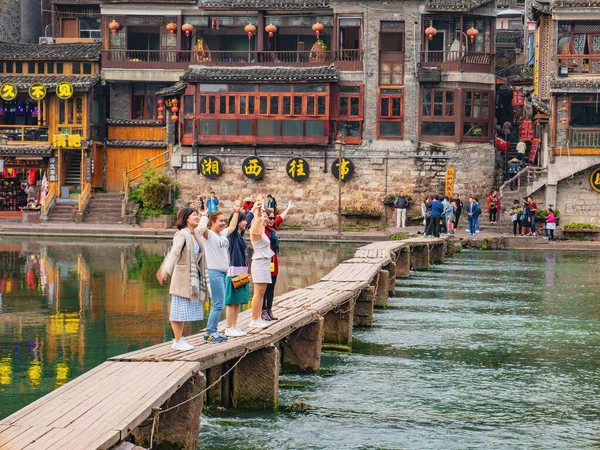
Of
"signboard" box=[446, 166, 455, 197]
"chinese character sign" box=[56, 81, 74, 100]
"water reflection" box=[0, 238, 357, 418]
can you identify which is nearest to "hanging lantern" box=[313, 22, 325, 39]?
"signboard" box=[446, 166, 455, 197]

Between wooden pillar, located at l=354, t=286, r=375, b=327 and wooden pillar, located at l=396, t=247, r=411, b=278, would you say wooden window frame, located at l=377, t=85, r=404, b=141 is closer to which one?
wooden pillar, located at l=396, t=247, r=411, b=278

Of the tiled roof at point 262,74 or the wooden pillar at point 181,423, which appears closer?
the wooden pillar at point 181,423

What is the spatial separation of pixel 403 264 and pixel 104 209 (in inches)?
873

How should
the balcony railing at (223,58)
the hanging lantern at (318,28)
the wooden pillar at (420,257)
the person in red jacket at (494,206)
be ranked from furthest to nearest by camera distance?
1. the balcony railing at (223,58)
2. the hanging lantern at (318,28)
3. the person in red jacket at (494,206)
4. the wooden pillar at (420,257)

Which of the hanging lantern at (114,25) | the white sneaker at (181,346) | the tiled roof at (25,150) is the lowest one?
the white sneaker at (181,346)

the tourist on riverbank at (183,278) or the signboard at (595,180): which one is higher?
the signboard at (595,180)

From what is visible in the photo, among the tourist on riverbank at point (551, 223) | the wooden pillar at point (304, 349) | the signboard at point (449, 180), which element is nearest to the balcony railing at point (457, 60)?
the signboard at point (449, 180)

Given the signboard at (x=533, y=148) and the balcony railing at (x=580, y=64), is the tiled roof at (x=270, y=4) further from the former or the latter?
the balcony railing at (x=580, y=64)

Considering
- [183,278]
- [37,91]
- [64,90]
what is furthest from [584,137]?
[183,278]

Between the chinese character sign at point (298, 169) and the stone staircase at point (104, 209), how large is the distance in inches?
306

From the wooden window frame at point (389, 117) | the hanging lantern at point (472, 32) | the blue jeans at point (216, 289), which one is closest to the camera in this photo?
the blue jeans at point (216, 289)

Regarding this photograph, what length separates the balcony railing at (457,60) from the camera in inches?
1951

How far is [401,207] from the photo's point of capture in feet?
155

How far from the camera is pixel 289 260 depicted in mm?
36125
